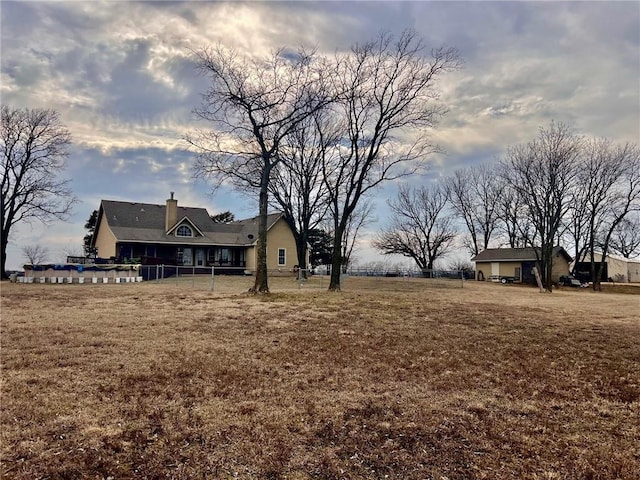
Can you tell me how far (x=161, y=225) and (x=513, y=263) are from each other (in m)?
33.5

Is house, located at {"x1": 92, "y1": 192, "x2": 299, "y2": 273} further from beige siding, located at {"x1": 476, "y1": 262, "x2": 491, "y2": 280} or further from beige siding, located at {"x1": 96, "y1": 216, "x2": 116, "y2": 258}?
beige siding, located at {"x1": 476, "y1": 262, "x2": 491, "y2": 280}

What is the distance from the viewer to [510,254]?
140 feet

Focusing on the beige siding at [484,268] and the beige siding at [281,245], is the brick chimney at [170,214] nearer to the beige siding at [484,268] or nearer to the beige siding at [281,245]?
the beige siding at [281,245]

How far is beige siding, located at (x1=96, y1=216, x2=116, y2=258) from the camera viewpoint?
32188 millimetres

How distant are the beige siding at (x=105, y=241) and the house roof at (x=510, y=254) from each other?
35.6 m

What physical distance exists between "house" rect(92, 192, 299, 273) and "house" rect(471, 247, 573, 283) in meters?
20.8

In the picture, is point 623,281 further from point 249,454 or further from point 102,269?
point 249,454

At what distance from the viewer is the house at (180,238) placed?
32.6 meters

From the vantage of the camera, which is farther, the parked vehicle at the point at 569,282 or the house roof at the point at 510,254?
the house roof at the point at 510,254

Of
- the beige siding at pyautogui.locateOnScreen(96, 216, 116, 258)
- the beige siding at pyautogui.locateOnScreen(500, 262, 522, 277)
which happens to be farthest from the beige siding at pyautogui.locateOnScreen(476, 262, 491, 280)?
the beige siding at pyautogui.locateOnScreen(96, 216, 116, 258)

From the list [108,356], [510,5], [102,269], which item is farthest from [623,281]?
[108,356]

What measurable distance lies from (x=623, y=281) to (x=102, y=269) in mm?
52541

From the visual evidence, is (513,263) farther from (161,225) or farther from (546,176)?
(161,225)

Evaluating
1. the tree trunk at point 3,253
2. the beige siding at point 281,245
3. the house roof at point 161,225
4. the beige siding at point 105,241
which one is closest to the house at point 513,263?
the beige siding at point 281,245
